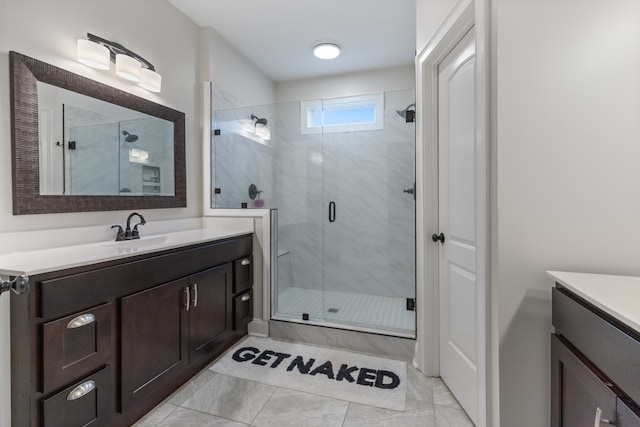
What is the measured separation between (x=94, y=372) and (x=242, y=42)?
2864mm

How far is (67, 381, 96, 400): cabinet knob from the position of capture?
1.18m

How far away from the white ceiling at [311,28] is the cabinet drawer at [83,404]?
259cm

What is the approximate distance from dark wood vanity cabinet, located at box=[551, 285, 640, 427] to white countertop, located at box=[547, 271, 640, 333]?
0.04 meters

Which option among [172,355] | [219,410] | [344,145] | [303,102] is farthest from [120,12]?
[219,410]

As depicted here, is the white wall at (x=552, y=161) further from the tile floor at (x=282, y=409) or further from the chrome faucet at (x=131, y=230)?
the chrome faucet at (x=131, y=230)

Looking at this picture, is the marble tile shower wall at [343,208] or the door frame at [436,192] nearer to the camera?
the door frame at [436,192]

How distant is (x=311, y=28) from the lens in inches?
105

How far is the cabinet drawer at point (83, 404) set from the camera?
1.12 m

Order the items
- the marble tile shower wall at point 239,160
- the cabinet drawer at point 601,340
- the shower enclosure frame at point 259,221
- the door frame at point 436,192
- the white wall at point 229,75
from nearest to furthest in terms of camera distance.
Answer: the cabinet drawer at point 601,340 < the door frame at point 436,192 < the shower enclosure frame at point 259,221 < the white wall at point 229,75 < the marble tile shower wall at point 239,160

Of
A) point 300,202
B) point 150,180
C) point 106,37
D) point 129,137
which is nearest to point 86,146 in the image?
point 129,137

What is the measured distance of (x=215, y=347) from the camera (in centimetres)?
207

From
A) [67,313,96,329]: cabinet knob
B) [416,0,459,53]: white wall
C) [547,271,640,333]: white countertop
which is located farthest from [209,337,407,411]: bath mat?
[416,0,459,53]: white wall

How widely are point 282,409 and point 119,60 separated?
90.5 inches

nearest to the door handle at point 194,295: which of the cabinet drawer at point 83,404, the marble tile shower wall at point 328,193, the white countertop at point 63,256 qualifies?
the white countertop at point 63,256
